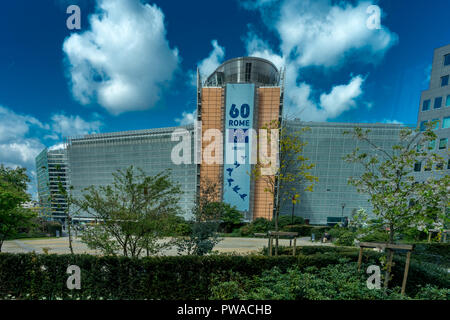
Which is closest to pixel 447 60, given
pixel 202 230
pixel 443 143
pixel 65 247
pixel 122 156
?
pixel 443 143

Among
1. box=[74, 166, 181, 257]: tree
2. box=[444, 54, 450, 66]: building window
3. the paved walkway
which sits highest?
box=[444, 54, 450, 66]: building window

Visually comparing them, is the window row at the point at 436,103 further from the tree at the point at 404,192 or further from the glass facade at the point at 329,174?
the tree at the point at 404,192

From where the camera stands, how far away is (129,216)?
7.92m

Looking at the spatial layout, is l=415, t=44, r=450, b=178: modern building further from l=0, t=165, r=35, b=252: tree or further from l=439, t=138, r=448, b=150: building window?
l=0, t=165, r=35, b=252: tree

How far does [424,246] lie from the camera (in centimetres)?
1495

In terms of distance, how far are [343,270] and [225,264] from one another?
13.1 ft

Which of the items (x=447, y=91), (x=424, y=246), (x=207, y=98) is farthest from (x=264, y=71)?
(x=424, y=246)

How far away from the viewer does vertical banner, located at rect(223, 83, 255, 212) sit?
3953 centimetres

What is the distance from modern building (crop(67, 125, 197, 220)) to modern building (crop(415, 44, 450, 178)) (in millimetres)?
39074

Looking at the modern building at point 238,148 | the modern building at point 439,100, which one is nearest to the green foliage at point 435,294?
the modern building at point 439,100

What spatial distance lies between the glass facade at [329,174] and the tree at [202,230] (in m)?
37.2

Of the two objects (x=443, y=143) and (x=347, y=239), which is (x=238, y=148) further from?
(x=443, y=143)

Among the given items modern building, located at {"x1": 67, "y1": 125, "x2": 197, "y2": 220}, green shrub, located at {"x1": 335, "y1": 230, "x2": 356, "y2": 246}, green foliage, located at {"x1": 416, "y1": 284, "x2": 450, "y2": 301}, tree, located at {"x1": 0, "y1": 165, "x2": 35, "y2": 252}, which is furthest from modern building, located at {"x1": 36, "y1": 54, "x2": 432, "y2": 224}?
green foliage, located at {"x1": 416, "y1": 284, "x2": 450, "y2": 301}

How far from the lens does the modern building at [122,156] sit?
160 feet
